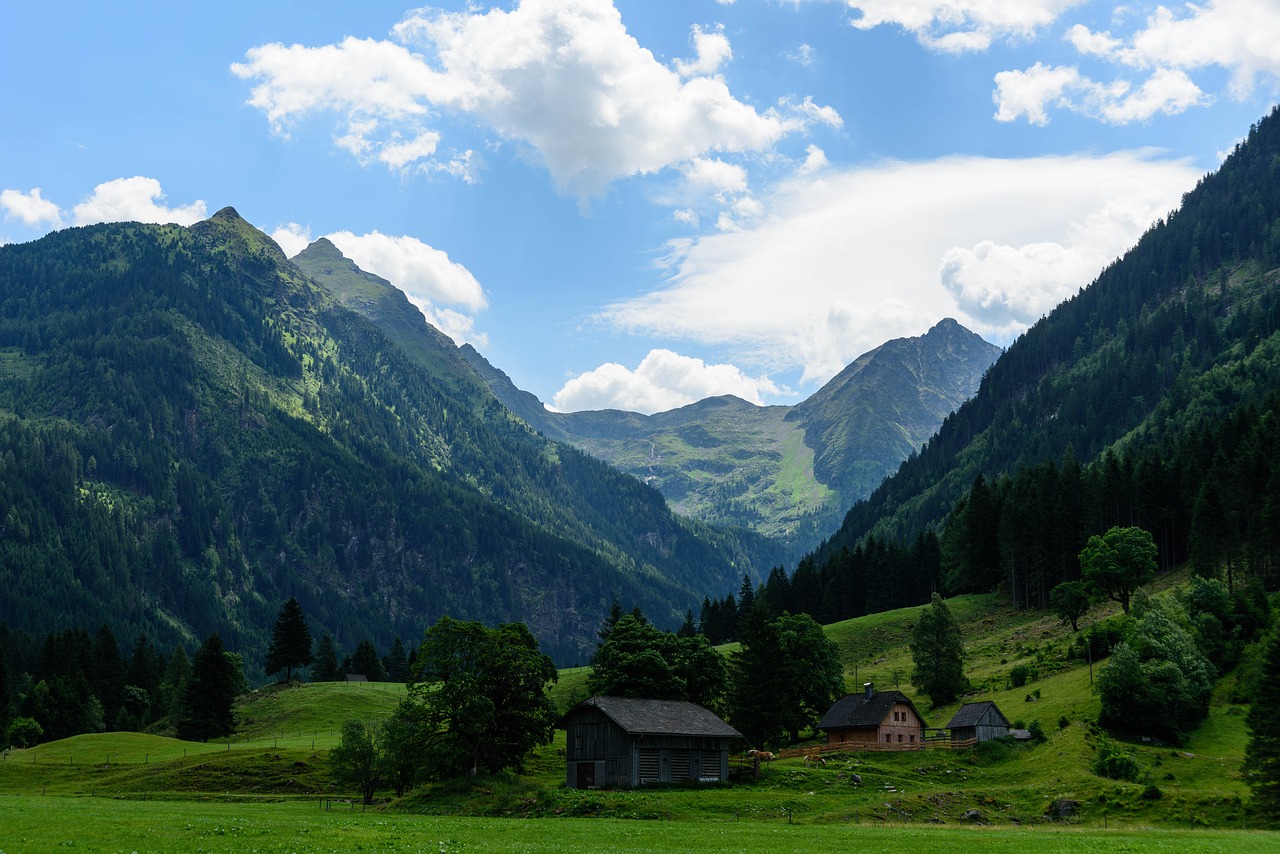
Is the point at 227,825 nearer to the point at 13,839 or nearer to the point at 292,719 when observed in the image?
the point at 13,839

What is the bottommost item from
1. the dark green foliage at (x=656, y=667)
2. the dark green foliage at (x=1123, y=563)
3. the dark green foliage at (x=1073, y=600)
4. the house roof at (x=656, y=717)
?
the house roof at (x=656, y=717)

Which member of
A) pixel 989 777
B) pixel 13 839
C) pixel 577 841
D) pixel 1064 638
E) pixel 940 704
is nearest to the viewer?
pixel 13 839

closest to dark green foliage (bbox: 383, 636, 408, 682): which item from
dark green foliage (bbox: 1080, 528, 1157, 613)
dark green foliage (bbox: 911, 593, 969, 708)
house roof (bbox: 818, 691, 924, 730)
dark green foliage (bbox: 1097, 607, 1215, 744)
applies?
dark green foliage (bbox: 911, 593, 969, 708)

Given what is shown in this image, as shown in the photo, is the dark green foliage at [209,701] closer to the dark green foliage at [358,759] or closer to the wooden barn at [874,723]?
the dark green foliage at [358,759]

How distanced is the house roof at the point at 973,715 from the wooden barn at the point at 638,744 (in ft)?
69.7

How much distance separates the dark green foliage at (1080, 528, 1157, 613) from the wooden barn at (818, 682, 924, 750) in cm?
3183

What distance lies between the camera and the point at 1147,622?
85688mm

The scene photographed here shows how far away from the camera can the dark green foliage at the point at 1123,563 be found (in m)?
113

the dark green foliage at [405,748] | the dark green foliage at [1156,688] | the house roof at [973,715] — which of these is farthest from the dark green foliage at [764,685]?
the dark green foliage at [405,748]

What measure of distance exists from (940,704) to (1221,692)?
27334 mm

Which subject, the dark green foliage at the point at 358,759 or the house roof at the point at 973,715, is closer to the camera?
the dark green foliage at the point at 358,759

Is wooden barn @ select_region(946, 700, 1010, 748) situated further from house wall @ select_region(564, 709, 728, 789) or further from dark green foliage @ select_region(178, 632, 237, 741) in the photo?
dark green foliage @ select_region(178, 632, 237, 741)

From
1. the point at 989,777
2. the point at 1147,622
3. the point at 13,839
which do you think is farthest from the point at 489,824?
the point at 1147,622

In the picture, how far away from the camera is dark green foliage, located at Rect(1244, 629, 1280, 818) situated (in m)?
54.3
